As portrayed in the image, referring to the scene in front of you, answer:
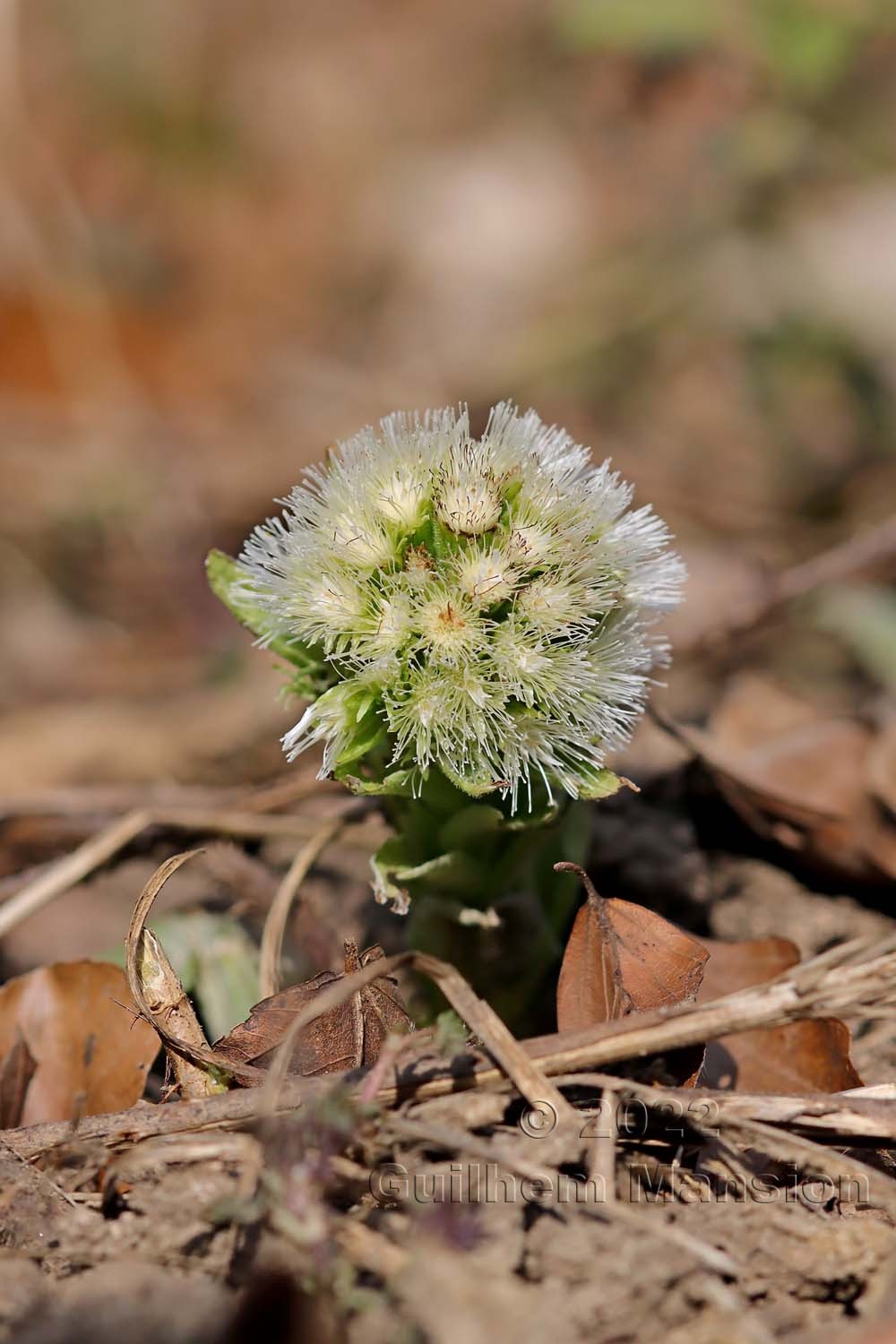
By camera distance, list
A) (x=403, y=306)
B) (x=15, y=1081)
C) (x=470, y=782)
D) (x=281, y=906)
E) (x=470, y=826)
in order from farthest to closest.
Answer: (x=403, y=306), (x=281, y=906), (x=15, y=1081), (x=470, y=826), (x=470, y=782)

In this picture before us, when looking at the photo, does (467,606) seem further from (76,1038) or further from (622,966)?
(76,1038)

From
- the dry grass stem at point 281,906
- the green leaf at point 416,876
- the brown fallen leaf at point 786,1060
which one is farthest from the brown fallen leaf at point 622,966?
the dry grass stem at point 281,906

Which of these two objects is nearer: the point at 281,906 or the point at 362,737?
the point at 362,737

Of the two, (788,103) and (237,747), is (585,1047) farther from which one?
(788,103)

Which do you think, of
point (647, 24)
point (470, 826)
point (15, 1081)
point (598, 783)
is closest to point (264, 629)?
point (470, 826)

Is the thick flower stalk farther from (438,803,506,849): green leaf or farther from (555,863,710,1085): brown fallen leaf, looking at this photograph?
(555,863,710,1085): brown fallen leaf

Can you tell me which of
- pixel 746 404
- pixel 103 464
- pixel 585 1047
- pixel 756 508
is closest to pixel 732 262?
pixel 746 404
